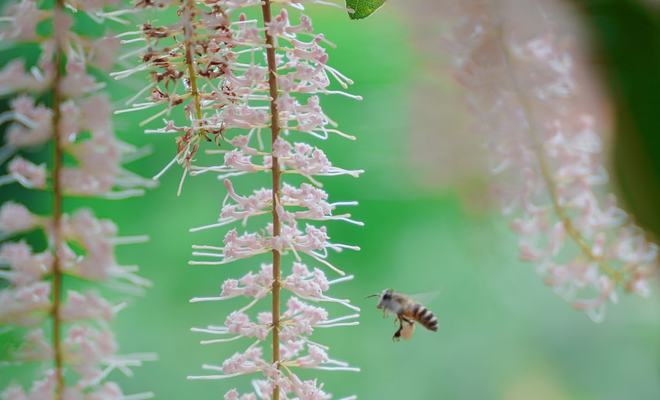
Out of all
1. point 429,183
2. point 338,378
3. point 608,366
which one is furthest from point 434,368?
point 429,183

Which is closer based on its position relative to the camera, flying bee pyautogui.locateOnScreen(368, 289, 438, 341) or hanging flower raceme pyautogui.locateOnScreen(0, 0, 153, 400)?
hanging flower raceme pyautogui.locateOnScreen(0, 0, 153, 400)

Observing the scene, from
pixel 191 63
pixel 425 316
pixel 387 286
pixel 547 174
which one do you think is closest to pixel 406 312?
pixel 425 316

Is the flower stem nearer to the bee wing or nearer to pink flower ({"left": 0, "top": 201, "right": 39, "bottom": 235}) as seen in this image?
pink flower ({"left": 0, "top": 201, "right": 39, "bottom": 235})

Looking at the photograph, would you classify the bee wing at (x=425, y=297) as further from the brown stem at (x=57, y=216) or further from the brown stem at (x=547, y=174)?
the brown stem at (x=57, y=216)

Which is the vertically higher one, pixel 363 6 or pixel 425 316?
pixel 363 6

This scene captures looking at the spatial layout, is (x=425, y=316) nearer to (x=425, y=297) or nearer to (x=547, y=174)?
(x=425, y=297)

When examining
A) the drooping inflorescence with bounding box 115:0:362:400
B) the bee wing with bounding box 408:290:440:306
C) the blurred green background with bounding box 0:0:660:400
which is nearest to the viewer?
the drooping inflorescence with bounding box 115:0:362:400

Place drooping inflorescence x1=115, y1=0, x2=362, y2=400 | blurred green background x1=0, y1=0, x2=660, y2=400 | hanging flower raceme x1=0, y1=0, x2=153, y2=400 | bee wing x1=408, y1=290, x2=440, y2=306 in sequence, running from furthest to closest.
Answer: blurred green background x1=0, y1=0, x2=660, y2=400 → bee wing x1=408, y1=290, x2=440, y2=306 → drooping inflorescence x1=115, y1=0, x2=362, y2=400 → hanging flower raceme x1=0, y1=0, x2=153, y2=400

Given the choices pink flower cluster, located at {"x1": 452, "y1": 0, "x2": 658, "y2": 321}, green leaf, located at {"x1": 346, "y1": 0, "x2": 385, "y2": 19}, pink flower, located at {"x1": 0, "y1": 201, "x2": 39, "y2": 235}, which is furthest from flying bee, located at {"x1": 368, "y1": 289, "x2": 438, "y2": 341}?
pink flower, located at {"x1": 0, "y1": 201, "x2": 39, "y2": 235}

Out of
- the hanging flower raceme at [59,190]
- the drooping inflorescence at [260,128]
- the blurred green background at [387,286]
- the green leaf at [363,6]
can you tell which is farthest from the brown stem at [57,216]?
the blurred green background at [387,286]

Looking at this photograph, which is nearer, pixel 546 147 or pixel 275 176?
pixel 275 176
